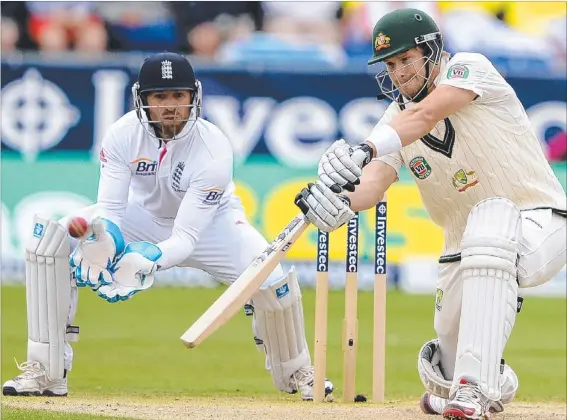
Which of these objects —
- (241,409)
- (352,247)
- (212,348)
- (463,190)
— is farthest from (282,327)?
(212,348)

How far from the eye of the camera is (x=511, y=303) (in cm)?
453

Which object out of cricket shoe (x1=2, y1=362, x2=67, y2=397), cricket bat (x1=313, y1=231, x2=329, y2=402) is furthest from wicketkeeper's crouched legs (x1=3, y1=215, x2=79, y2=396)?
cricket bat (x1=313, y1=231, x2=329, y2=402)

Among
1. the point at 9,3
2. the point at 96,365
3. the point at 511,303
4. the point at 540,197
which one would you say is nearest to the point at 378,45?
the point at 540,197

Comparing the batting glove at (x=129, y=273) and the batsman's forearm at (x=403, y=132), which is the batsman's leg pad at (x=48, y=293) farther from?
the batsman's forearm at (x=403, y=132)

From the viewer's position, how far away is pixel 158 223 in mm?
6074

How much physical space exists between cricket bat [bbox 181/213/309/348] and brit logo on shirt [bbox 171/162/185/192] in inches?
41.7

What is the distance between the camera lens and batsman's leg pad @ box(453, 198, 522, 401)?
14.7ft

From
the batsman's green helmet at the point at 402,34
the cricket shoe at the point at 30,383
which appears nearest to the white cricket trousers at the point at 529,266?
the batsman's green helmet at the point at 402,34

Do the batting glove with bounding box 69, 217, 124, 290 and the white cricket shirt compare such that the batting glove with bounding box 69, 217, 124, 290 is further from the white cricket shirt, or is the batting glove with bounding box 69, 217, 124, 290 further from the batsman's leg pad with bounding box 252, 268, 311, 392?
the batsman's leg pad with bounding box 252, 268, 311, 392

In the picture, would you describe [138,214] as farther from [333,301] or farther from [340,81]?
[340,81]

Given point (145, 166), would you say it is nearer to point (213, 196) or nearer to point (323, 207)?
point (213, 196)

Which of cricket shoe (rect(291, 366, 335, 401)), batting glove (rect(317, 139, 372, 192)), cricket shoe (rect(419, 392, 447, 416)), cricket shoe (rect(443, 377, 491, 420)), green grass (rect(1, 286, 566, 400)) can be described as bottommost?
green grass (rect(1, 286, 566, 400))

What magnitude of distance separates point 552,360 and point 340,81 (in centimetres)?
397

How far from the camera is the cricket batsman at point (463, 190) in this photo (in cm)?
449
